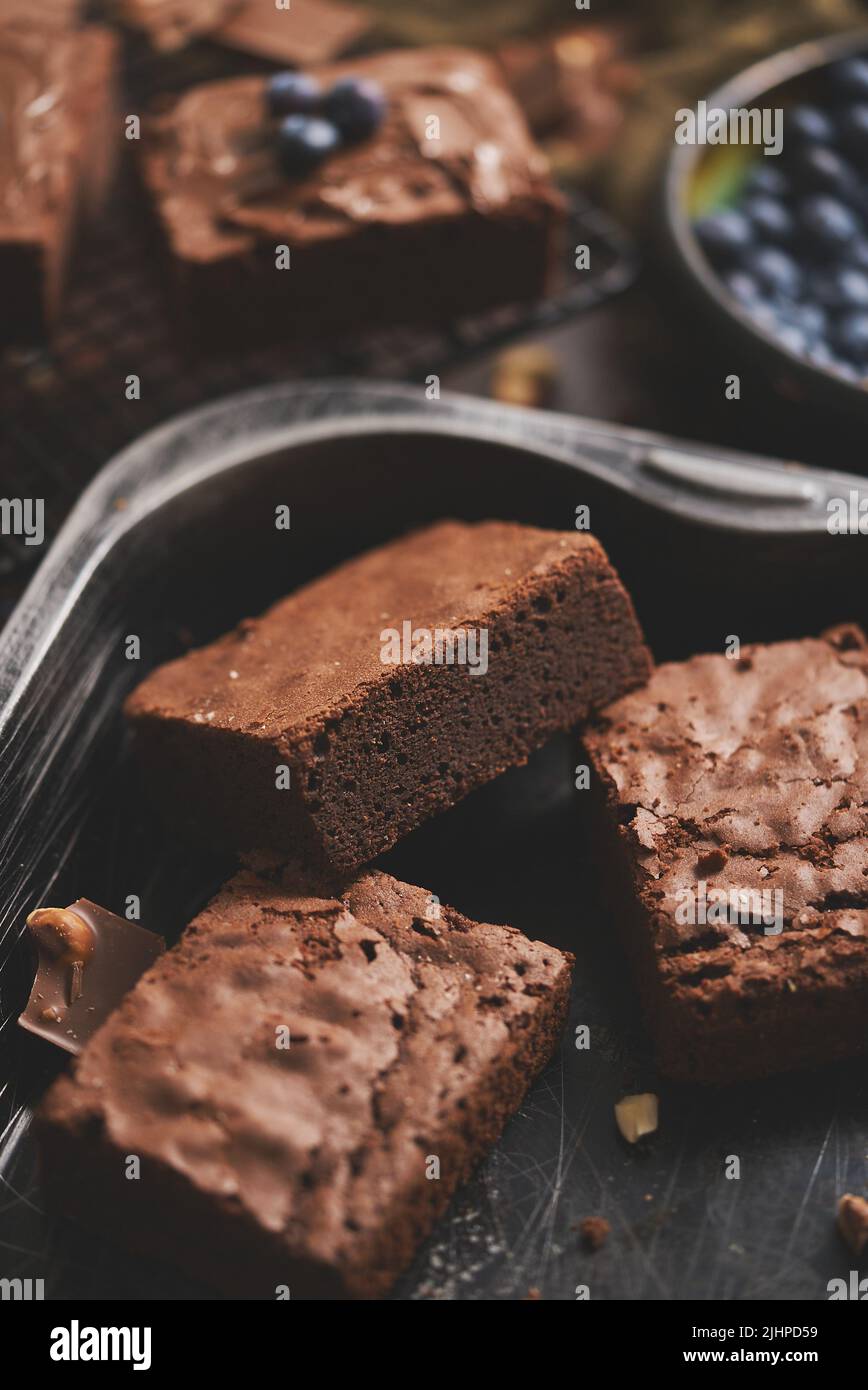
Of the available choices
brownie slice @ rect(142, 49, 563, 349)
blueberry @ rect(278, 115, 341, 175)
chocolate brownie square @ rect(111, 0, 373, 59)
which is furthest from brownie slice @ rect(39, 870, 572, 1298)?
chocolate brownie square @ rect(111, 0, 373, 59)

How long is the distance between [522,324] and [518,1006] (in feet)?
8.92

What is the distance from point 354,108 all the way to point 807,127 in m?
1.58

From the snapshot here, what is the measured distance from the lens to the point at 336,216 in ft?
14.1

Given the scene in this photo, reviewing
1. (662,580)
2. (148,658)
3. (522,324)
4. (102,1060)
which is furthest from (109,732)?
(522,324)

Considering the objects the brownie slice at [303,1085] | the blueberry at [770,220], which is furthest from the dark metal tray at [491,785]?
the blueberry at [770,220]

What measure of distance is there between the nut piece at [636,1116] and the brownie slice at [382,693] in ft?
2.62

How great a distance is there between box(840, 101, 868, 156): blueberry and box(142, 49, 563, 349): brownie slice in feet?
3.54

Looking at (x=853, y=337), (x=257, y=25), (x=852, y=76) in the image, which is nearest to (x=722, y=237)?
(x=853, y=337)

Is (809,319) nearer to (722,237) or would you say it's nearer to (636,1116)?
(722,237)

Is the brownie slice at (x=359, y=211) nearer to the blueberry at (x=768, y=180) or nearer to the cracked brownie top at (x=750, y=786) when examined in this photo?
the blueberry at (x=768, y=180)

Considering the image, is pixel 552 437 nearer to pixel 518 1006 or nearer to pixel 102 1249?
pixel 518 1006
